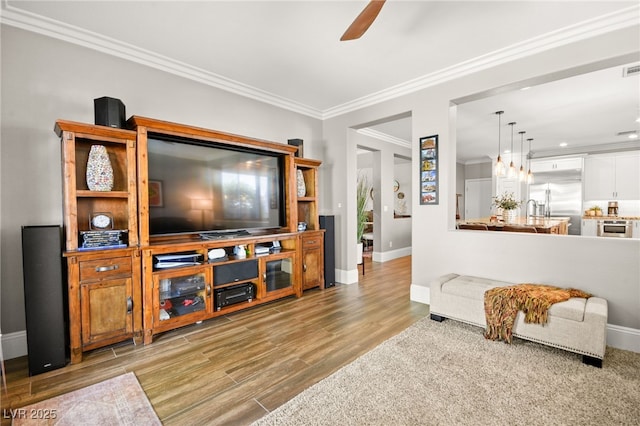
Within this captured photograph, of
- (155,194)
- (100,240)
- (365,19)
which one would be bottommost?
(100,240)

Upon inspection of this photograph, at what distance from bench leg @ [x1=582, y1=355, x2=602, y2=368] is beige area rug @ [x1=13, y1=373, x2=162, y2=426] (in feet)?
9.61

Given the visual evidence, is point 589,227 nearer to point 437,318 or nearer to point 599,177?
point 599,177

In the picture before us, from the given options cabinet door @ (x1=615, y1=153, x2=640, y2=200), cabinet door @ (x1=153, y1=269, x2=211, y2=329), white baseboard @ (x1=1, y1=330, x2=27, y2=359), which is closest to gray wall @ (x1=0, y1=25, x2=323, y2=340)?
white baseboard @ (x1=1, y1=330, x2=27, y2=359)

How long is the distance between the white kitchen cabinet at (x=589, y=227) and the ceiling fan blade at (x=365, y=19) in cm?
765

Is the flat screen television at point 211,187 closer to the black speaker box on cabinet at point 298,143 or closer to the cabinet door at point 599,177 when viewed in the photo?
the black speaker box on cabinet at point 298,143

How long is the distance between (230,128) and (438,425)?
354 cm

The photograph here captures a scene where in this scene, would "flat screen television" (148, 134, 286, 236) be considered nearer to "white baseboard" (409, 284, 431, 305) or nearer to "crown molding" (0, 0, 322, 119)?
"crown molding" (0, 0, 322, 119)

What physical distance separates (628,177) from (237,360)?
29.2ft

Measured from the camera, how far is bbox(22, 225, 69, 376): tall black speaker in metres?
→ 2.04

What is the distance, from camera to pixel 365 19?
179cm

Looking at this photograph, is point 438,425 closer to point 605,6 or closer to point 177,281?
point 177,281

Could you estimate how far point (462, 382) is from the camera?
192 centimetres

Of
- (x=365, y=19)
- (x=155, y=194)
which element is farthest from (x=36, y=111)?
(x=365, y=19)

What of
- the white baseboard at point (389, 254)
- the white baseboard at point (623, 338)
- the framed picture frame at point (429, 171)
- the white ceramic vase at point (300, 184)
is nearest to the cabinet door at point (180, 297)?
the white ceramic vase at point (300, 184)
